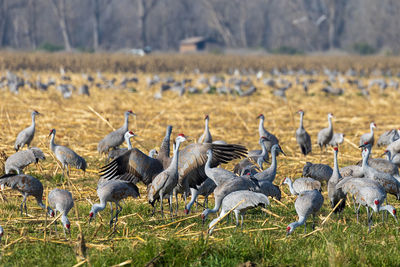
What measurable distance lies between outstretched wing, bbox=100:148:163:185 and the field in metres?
0.44

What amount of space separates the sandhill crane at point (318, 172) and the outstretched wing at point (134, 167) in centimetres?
252

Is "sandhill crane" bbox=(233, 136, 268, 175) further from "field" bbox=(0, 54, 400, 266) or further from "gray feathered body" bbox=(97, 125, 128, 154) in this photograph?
"gray feathered body" bbox=(97, 125, 128, 154)

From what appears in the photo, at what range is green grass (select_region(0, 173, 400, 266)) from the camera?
5.48 meters

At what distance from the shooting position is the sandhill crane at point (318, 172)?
9.27m

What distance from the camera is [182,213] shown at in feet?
26.6

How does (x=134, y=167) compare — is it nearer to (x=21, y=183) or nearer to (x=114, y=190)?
(x=114, y=190)

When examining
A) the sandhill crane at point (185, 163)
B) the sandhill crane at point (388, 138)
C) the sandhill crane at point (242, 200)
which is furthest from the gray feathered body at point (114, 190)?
the sandhill crane at point (388, 138)

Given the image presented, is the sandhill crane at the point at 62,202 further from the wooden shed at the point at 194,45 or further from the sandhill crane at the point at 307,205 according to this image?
the wooden shed at the point at 194,45

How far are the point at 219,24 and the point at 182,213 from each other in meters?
83.4

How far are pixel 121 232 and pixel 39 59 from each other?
38609mm

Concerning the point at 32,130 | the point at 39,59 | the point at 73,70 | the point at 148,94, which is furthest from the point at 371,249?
the point at 39,59

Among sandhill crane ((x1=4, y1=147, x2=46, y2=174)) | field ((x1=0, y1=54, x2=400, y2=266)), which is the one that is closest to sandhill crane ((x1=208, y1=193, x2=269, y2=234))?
field ((x1=0, y1=54, x2=400, y2=266))

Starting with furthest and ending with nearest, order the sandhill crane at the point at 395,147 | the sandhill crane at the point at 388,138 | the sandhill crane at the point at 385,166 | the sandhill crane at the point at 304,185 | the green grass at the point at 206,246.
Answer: the sandhill crane at the point at 388,138
the sandhill crane at the point at 395,147
the sandhill crane at the point at 385,166
the sandhill crane at the point at 304,185
the green grass at the point at 206,246

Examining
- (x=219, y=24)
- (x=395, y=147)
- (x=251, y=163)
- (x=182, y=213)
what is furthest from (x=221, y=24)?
(x=182, y=213)
